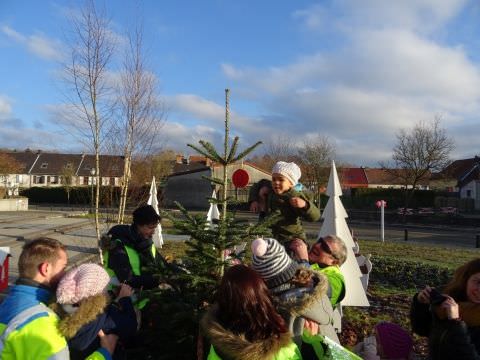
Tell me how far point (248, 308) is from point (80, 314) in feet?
3.24

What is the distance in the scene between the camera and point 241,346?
6.82 ft

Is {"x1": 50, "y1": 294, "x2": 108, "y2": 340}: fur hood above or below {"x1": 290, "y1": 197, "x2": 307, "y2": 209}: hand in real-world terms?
below

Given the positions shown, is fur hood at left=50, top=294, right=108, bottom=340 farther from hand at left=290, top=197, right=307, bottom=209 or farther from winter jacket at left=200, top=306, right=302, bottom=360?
hand at left=290, top=197, right=307, bottom=209

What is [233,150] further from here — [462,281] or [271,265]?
[462,281]

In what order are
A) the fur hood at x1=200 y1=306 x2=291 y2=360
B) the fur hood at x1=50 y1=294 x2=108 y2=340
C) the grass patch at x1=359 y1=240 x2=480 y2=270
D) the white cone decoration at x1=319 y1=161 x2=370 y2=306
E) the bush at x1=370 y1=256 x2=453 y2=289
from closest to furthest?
the fur hood at x1=200 y1=306 x2=291 y2=360 < the fur hood at x1=50 y1=294 x2=108 y2=340 < the white cone decoration at x1=319 y1=161 x2=370 y2=306 < the bush at x1=370 y1=256 x2=453 y2=289 < the grass patch at x1=359 y1=240 x2=480 y2=270

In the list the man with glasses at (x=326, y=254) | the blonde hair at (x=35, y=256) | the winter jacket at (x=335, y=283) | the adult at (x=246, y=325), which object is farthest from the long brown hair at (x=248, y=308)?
the man with glasses at (x=326, y=254)

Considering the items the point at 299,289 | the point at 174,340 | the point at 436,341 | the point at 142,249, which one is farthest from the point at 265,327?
the point at 142,249

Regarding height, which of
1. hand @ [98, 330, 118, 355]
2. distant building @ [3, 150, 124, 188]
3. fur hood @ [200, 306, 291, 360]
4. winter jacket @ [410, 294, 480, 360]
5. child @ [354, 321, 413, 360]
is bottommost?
child @ [354, 321, 413, 360]

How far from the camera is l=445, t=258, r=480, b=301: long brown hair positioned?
2900 mm

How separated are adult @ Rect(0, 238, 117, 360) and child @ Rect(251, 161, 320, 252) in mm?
2090

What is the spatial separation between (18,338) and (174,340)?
1629 millimetres

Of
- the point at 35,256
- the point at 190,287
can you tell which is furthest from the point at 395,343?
the point at 35,256

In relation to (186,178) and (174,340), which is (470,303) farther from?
(186,178)

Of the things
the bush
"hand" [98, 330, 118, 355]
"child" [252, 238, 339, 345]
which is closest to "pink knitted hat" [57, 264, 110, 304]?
"hand" [98, 330, 118, 355]
